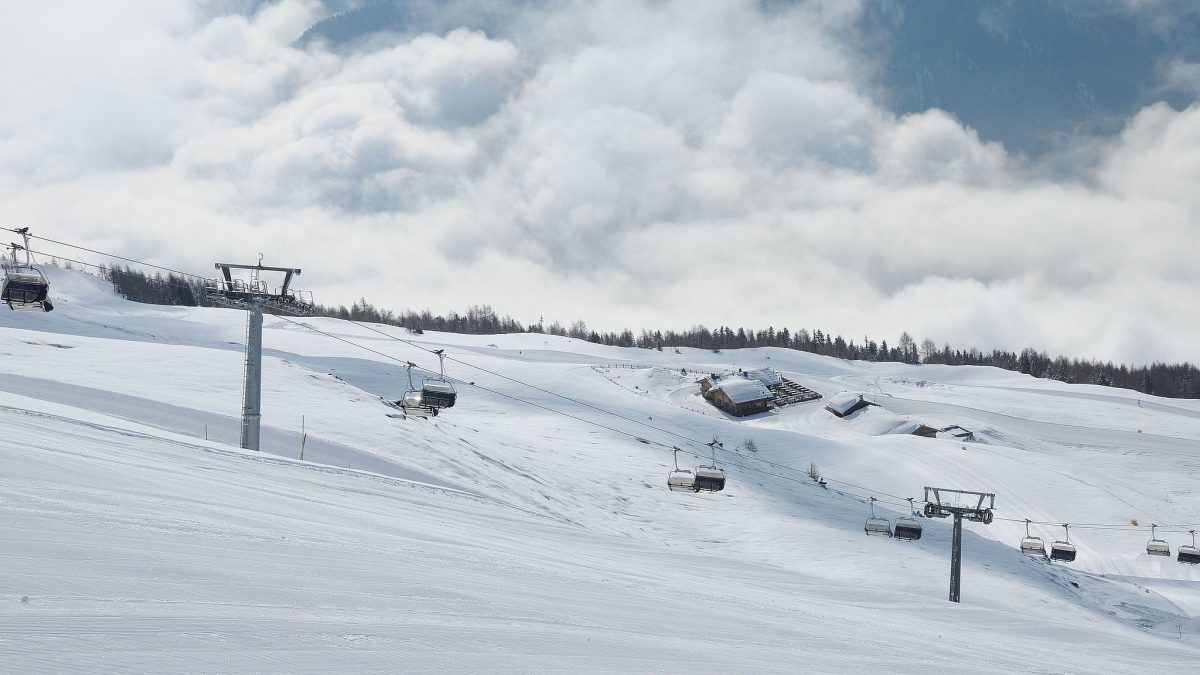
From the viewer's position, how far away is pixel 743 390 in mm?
94125

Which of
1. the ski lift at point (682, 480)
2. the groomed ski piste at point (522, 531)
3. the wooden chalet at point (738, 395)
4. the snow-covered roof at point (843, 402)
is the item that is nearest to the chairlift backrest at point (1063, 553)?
the groomed ski piste at point (522, 531)

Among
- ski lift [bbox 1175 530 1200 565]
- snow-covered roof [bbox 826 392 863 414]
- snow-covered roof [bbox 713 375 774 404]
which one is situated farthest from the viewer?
snow-covered roof [bbox 713 375 774 404]

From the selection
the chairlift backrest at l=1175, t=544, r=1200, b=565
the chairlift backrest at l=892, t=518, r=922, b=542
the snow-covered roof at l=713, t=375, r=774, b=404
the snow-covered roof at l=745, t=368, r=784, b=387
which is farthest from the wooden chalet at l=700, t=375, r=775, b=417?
the chairlift backrest at l=892, t=518, r=922, b=542

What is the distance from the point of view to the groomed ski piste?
6.31m

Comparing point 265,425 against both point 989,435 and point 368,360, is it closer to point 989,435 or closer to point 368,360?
point 368,360

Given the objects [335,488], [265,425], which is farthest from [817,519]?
[335,488]

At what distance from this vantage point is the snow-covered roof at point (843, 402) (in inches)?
3479

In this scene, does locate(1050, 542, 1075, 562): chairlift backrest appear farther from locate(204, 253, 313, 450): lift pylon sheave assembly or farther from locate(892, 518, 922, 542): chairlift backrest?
locate(204, 253, 313, 450): lift pylon sheave assembly

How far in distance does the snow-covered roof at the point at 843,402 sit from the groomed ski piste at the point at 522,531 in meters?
2.26

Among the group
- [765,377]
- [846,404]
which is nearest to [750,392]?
[846,404]

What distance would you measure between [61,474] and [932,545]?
132ft

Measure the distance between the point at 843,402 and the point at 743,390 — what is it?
11166 mm

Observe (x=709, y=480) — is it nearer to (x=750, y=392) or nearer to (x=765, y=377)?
(x=750, y=392)

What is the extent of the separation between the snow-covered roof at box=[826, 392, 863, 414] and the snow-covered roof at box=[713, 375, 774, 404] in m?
7.99
